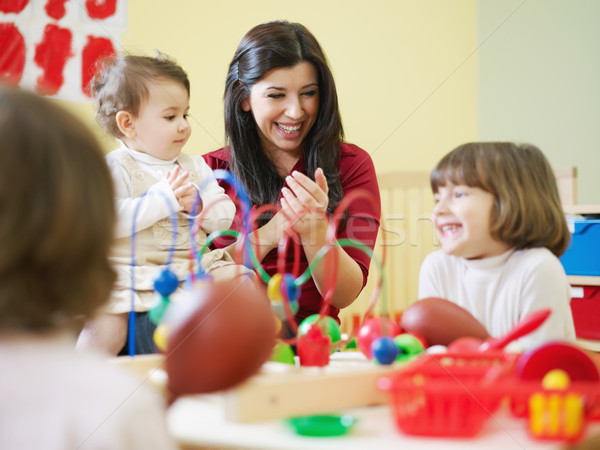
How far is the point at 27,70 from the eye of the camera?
80.0 inches

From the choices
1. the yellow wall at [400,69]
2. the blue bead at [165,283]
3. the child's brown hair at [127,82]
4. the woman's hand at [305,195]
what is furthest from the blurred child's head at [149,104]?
the yellow wall at [400,69]

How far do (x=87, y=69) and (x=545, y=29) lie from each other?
1723mm

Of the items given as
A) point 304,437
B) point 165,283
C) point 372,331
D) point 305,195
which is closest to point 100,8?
point 305,195

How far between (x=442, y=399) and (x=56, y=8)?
1964 millimetres

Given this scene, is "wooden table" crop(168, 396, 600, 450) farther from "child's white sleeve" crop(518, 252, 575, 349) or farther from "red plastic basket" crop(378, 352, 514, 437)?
"child's white sleeve" crop(518, 252, 575, 349)

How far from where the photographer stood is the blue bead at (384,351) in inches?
26.8

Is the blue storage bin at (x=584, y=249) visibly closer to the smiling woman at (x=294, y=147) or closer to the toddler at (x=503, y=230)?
the smiling woman at (x=294, y=147)

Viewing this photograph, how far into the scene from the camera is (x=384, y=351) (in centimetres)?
68

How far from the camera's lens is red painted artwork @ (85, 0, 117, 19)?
2145 millimetres

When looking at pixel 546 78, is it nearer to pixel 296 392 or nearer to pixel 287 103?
pixel 287 103

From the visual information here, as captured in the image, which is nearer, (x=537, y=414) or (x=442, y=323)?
(x=537, y=414)

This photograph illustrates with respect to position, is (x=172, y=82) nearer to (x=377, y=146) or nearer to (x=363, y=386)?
(x=363, y=386)

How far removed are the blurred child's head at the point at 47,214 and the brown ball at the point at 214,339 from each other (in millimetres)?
120

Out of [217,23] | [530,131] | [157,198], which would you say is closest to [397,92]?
[530,131]
